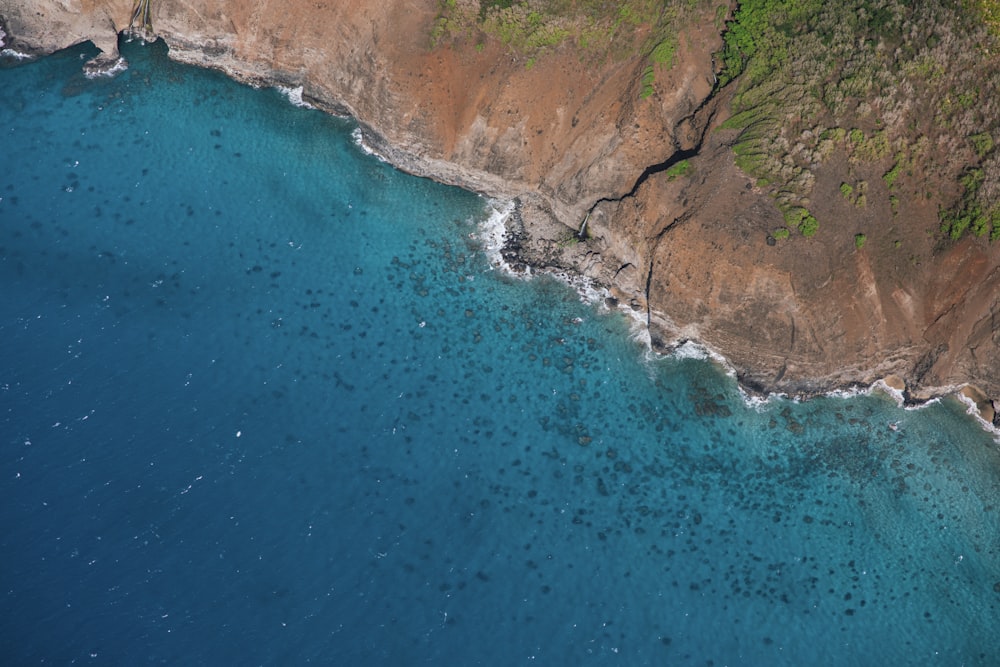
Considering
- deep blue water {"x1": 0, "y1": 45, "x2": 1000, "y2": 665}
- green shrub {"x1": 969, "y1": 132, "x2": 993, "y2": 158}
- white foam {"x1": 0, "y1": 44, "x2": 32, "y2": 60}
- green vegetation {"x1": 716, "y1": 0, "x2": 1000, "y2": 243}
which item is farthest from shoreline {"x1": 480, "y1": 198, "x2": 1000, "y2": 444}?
white foam {"x1": 0, "y1": 44, "x2": 32, "y2": 60}

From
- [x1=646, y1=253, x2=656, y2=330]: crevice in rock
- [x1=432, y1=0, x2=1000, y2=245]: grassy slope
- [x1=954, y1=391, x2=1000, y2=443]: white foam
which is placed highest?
[x1=432, y1=0, x2=1000, y2=245]: grassy slope

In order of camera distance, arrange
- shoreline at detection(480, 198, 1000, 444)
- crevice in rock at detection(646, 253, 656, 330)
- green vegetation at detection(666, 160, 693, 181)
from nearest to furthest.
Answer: green vegetation at detection(666, 160, 693, 181), crevice in rock at detection(646, 253, 656, 330), shoreline at detection(480, 198, 1000, 444)

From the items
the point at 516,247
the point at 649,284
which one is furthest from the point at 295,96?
the point at 649,284

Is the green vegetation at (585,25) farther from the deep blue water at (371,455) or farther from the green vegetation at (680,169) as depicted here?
the deep blue water at (371,455)

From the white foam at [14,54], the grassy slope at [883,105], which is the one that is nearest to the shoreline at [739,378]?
the grassy slope at [883,105]

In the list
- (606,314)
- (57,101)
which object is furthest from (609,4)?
(57,101)

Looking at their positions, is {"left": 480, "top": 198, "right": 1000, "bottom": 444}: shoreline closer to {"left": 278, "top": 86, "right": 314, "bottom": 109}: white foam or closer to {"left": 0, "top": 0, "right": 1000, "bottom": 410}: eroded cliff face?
{"left": 0, "top": 0, "right": 1000, "bottom": 410}: eroded cliff face

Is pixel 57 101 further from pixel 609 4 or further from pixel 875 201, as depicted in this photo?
pixel 875 201
